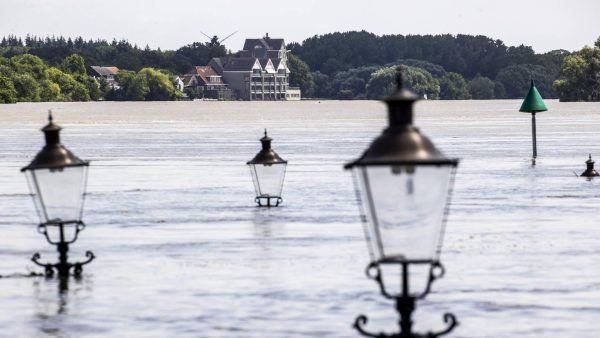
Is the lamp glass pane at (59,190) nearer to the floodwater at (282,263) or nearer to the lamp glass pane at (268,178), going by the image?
the floodwater at (282,263)

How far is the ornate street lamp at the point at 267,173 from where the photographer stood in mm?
28609

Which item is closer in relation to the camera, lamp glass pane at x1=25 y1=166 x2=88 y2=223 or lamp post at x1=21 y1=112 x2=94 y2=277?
lamp post at x1=21 y1=112 x2=94 y2=277

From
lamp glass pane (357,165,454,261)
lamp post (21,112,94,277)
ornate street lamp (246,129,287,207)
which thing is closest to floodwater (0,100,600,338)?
ornate street lamp (246,129,287,207)

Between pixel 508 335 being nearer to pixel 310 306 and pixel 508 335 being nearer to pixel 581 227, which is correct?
pixel 310 306

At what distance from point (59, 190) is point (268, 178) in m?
13.9

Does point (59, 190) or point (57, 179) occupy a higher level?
point (57, 179)

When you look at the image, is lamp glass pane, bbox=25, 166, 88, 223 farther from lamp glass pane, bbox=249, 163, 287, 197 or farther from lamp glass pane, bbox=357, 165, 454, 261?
lamp glass pane, bbox=249, 163, 287, 197

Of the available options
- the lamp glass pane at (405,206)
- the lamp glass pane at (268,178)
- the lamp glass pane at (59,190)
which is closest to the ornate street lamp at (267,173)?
the lamp glass pane at (268,178)

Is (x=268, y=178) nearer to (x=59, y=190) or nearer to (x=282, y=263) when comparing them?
(x=282, y=263)

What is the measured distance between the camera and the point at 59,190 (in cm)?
1709

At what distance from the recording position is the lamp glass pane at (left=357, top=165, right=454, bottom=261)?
9898 mm

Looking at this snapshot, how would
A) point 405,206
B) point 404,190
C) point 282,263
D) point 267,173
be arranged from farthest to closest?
point 267,173 < point 282,263 < point 405,206 < point 404,190

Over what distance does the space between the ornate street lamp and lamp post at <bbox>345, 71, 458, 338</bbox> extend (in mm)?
17597

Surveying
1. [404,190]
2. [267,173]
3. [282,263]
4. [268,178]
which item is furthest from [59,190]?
[268,178]
